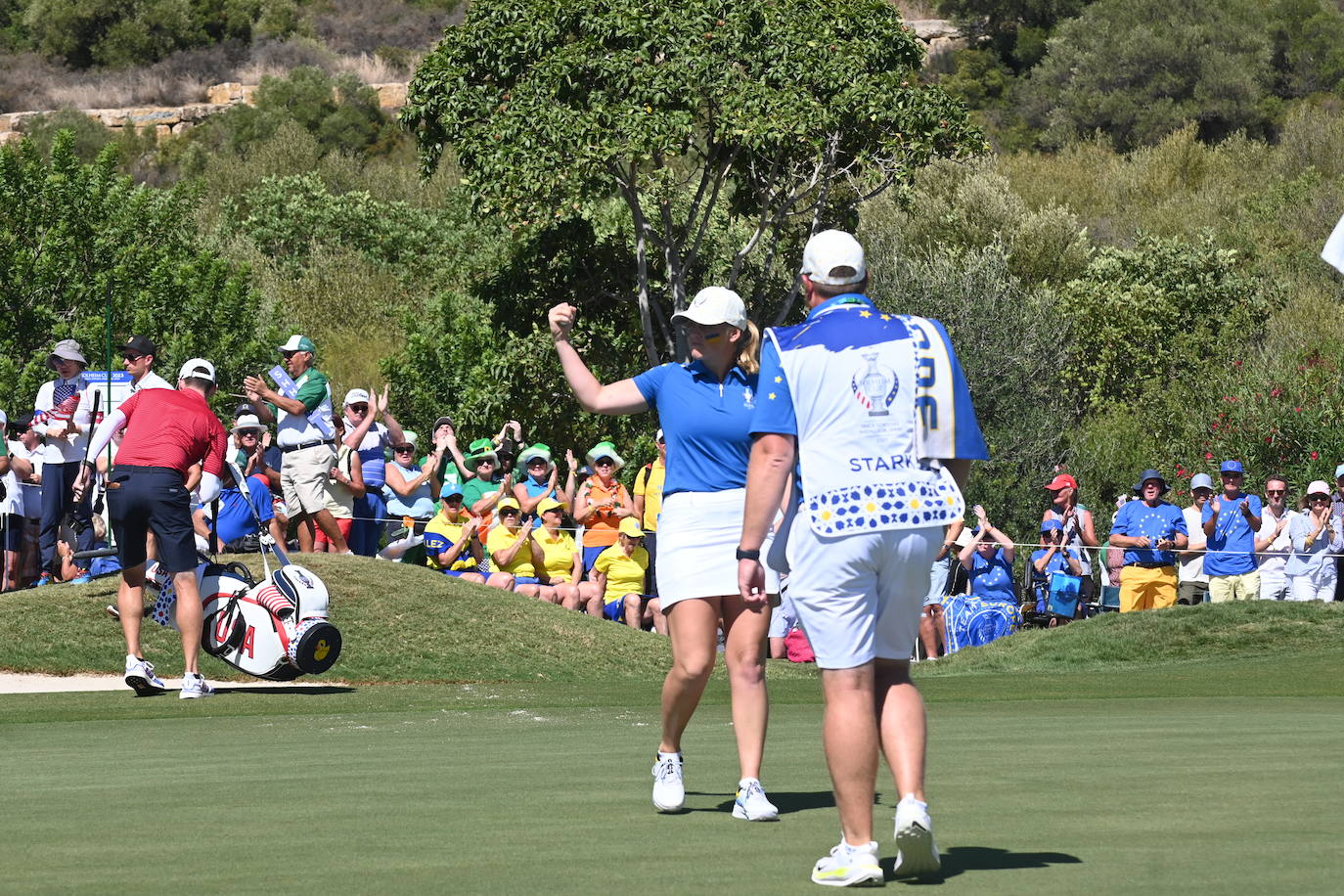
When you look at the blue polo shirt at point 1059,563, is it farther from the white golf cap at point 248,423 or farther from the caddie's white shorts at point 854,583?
the caddie's white shorts at point 854,583

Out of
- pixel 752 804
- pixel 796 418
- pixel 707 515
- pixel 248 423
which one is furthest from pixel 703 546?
pixel 248 423

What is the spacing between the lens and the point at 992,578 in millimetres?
18062

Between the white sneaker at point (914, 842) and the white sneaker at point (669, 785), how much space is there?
1565 millimetres

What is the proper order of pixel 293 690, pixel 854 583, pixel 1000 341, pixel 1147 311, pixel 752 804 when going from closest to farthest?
1. pixel 854 583
2. pixel 752 804
3. pixel 293 690
4. pixel 1000 341
5. pixel 1147 311

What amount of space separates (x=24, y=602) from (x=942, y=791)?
34.3 ft

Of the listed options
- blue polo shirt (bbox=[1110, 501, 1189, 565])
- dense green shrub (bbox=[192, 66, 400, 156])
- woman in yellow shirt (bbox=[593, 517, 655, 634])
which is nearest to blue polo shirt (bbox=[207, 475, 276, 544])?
woman in yellow shirt (bbox=[593, 517, 655, 634])

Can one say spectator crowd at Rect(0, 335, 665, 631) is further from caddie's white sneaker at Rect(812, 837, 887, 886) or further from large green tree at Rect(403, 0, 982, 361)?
caddie's white sneaker at Rect(812, 837, 887, 886)

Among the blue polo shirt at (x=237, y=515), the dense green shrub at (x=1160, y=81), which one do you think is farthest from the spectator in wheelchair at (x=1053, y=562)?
the dense green shrub at (x=1160, y=81)

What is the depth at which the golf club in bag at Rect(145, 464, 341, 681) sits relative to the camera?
1242cm

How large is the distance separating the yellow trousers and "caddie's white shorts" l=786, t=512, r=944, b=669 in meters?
13.5

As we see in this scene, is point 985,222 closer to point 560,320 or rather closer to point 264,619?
point 264,619

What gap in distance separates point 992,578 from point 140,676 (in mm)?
8778

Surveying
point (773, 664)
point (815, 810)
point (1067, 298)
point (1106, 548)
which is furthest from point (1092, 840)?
point (1067, 298)

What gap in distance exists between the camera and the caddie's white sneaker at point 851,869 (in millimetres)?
5031
